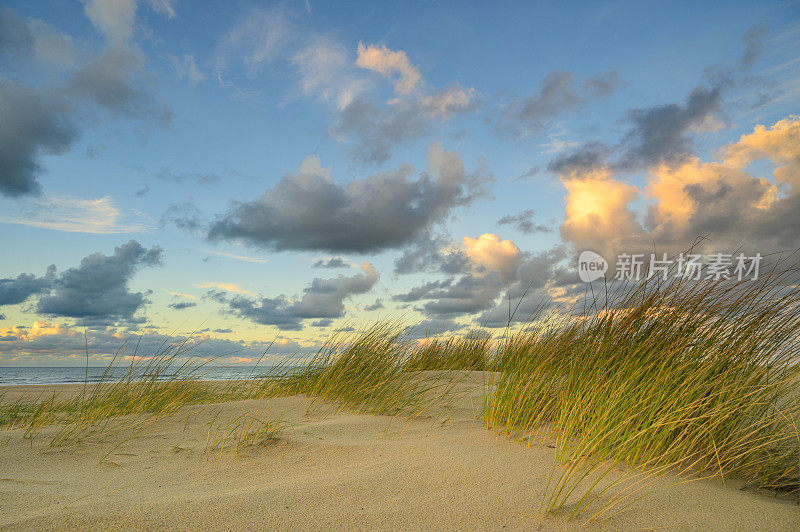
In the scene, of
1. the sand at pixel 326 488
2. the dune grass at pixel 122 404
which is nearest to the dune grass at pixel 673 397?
the sand at pixel 326 488

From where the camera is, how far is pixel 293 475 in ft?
8.88

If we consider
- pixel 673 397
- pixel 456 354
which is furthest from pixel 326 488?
pixel 456 354

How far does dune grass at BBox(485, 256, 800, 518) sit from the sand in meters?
0.17

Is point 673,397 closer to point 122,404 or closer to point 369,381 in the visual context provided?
Result: point 369,381

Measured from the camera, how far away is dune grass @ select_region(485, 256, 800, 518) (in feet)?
8.49

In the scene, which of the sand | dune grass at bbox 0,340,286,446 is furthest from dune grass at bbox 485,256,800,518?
dune grass at bbox 0,340,286,446

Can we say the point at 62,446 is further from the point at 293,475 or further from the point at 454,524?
the point at 454,524

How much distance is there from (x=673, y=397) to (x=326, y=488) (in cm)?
207

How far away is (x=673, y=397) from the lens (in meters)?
2.83

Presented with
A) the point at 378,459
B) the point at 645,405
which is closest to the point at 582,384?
the point at 645,405

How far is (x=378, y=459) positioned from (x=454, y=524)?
3.14 ft

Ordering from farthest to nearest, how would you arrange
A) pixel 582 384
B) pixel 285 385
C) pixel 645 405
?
pixel 285 385
pixel 582 384
pixel 645 405

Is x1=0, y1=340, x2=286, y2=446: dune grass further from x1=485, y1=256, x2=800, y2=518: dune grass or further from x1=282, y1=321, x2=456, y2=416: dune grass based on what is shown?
x1=485, y1=256, x2=800, y2=518: dune grass

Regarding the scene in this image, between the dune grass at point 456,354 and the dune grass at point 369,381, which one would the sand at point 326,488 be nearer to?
the dune grass at point 369,381
